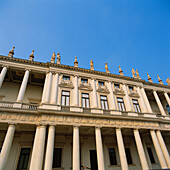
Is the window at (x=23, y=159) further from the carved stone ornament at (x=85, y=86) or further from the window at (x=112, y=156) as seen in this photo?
the window at (x=112, y=156)

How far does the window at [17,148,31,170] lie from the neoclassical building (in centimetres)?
9

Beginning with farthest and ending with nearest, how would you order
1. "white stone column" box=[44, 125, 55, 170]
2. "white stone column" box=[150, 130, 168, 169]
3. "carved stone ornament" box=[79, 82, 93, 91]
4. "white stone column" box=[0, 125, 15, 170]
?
1. "carved stone ornament" box=[79, 82, 93, 91]
2. "white stone column" box=[150, 130, 168, 169]
3. "white stone column" box=[44, 125, 55, 170]
4. "white stone column" box=[0, 125, 15, 170]

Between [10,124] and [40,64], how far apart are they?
28.2ft

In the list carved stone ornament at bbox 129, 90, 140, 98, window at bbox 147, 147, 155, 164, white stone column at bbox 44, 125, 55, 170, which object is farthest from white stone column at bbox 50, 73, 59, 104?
window at bbox 147, 147, 155, 164

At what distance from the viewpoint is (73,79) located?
53.5 ft

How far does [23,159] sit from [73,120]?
7.05 metres

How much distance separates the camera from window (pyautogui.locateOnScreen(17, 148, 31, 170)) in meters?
11.9

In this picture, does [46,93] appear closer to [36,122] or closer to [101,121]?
[36,122]

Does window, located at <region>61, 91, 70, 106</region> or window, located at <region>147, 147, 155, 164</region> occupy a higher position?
window, located at <region>61, 91, 70, 106</region>

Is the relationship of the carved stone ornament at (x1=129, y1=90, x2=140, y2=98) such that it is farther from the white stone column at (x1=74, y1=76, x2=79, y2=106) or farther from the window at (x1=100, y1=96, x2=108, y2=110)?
the white stone column at (x1=74, y1=76, x2=79, y2=106)

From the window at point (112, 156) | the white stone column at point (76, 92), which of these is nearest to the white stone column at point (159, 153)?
the window at point (112, 156)

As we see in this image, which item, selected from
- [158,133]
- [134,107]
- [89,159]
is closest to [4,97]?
[89,159]

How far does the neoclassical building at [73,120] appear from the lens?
11.2 metres

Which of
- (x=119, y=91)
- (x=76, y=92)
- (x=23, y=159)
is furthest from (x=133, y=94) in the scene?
(x=23, y=159)
